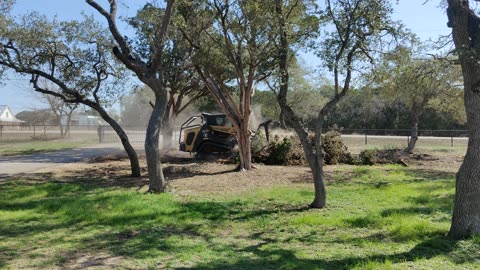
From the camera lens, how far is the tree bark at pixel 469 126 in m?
6.57

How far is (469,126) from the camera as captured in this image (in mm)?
6703

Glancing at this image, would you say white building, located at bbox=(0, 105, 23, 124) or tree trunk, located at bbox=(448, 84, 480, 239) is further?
white building, located at bbox=(0, 105, 23, 124)

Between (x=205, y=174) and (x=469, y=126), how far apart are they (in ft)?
33.8

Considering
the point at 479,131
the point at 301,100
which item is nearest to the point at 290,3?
the point at 479,131

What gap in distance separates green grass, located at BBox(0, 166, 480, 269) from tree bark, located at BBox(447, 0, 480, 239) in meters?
0.31

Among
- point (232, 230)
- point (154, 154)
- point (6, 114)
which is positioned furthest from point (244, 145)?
point (6, 114)

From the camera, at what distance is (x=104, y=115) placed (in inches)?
610

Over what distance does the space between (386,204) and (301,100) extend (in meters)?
25.7

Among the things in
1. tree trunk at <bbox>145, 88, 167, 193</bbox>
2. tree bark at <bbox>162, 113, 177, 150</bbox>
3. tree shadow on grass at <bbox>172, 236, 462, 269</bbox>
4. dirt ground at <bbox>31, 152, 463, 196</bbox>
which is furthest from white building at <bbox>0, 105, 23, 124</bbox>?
tree shadow on grass at <bbox>172, 236, 462, 269</bbox>

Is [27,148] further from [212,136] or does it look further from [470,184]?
[470,184]

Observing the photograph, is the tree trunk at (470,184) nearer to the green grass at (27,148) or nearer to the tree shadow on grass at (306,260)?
the tree shadow on grass at (306,260)

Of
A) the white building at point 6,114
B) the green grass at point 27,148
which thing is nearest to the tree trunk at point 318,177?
the green grass at point 27,148

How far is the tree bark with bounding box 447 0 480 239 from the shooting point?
6574mm

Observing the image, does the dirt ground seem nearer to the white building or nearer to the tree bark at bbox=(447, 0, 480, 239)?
the tree bark at bbox=(447, 0, 480, 239)
